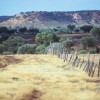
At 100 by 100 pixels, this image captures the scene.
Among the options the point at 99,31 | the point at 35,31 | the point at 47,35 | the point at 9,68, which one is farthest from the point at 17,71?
the point at 35,31

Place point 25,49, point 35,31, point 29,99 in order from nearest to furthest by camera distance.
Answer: point 29,99 → point 25,49 → point 35,31

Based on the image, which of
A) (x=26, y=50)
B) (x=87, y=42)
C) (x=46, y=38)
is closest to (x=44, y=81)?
(x=26, y=50)

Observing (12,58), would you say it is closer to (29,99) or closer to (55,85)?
(55,85)

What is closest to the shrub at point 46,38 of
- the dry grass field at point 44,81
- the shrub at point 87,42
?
the shrub at point 87,42

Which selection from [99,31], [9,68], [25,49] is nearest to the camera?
[9,68]

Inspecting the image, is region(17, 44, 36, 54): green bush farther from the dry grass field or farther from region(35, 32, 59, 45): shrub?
the dry grass field

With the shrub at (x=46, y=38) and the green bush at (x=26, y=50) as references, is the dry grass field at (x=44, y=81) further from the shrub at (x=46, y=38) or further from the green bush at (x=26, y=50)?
the shrub at (x=46, y=38)

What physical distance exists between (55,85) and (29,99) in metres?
4.99

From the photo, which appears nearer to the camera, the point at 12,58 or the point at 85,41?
the point at 12,58

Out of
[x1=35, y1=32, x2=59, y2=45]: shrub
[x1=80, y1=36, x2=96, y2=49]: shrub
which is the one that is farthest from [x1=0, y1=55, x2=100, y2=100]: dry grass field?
[x1=80, y1=36, x2=96, y2=49]: shrub

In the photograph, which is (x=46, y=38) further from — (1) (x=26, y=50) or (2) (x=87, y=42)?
(1) (x=26, y=50)

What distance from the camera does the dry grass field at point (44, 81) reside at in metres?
23.3

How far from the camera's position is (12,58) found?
43.9 m

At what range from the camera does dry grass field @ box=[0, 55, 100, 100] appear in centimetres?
2328
